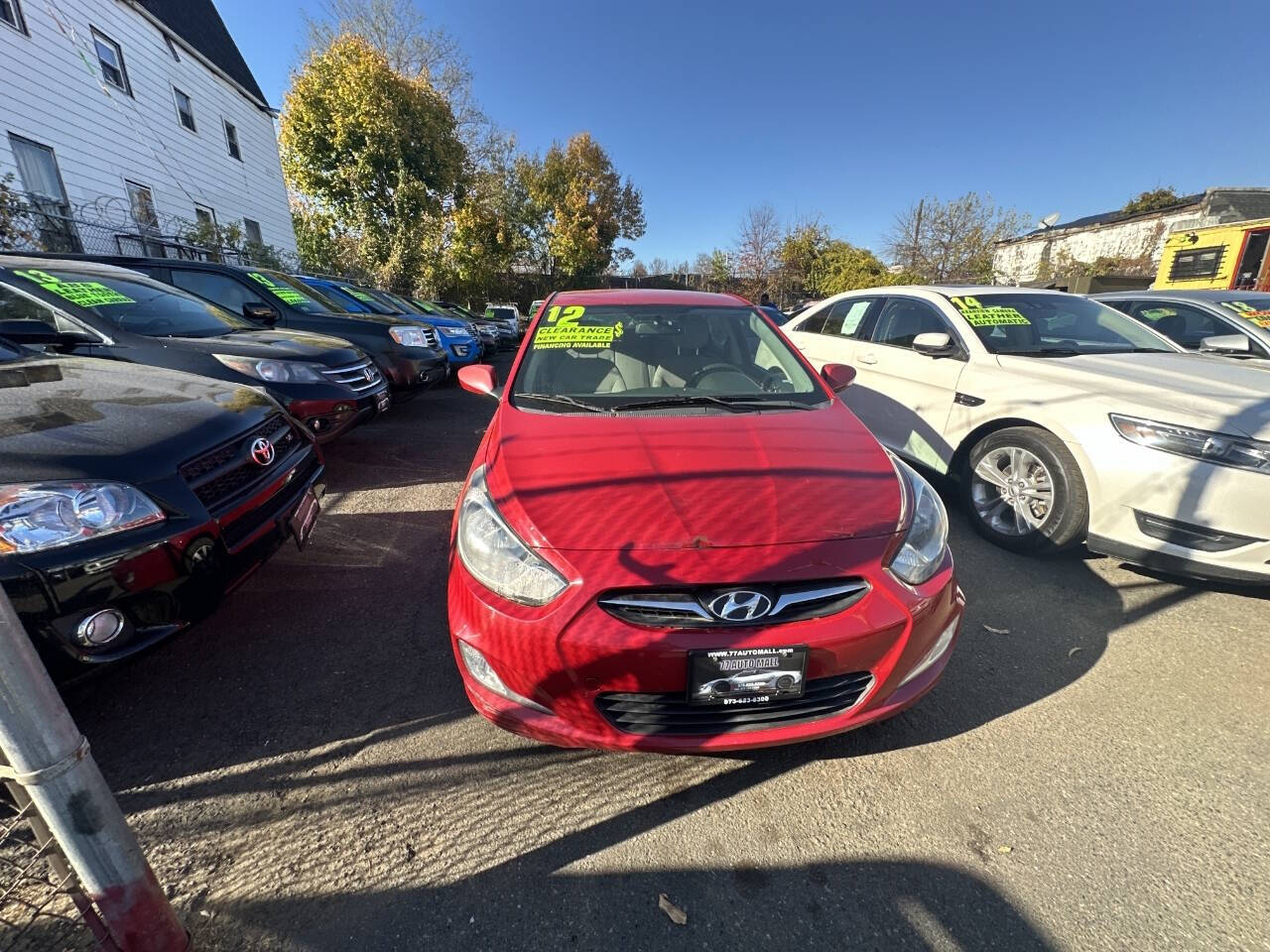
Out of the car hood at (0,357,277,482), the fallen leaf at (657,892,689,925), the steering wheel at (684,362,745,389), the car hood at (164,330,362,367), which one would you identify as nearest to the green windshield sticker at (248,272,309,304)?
the car hood at (164,330,362,367)

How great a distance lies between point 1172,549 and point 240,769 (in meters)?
4.10

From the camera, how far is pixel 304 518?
2.63 m

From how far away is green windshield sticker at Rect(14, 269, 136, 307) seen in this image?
3502 millimetres


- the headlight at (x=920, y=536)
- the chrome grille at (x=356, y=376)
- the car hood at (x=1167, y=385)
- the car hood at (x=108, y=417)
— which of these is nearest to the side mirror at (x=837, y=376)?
the headlight at (x=920, y=536)

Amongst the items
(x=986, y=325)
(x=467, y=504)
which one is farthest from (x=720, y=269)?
(x=467, y=504)

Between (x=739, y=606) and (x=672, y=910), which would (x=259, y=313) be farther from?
(x=672, y=910)

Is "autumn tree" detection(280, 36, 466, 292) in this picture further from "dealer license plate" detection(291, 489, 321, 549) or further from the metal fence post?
the metal fence post

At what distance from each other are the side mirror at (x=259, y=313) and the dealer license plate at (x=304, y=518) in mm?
3524

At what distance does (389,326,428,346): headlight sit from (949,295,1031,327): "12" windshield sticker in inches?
223

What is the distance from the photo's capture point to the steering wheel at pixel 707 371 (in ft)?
9.20

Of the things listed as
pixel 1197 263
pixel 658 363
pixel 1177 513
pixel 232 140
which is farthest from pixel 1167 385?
pixel 232 140

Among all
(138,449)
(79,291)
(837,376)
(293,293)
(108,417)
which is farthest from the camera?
(293,293)

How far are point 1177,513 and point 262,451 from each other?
440 cm

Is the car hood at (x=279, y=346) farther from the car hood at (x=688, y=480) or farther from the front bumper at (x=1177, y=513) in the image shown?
the front bumper at (x=1177, y=513)
